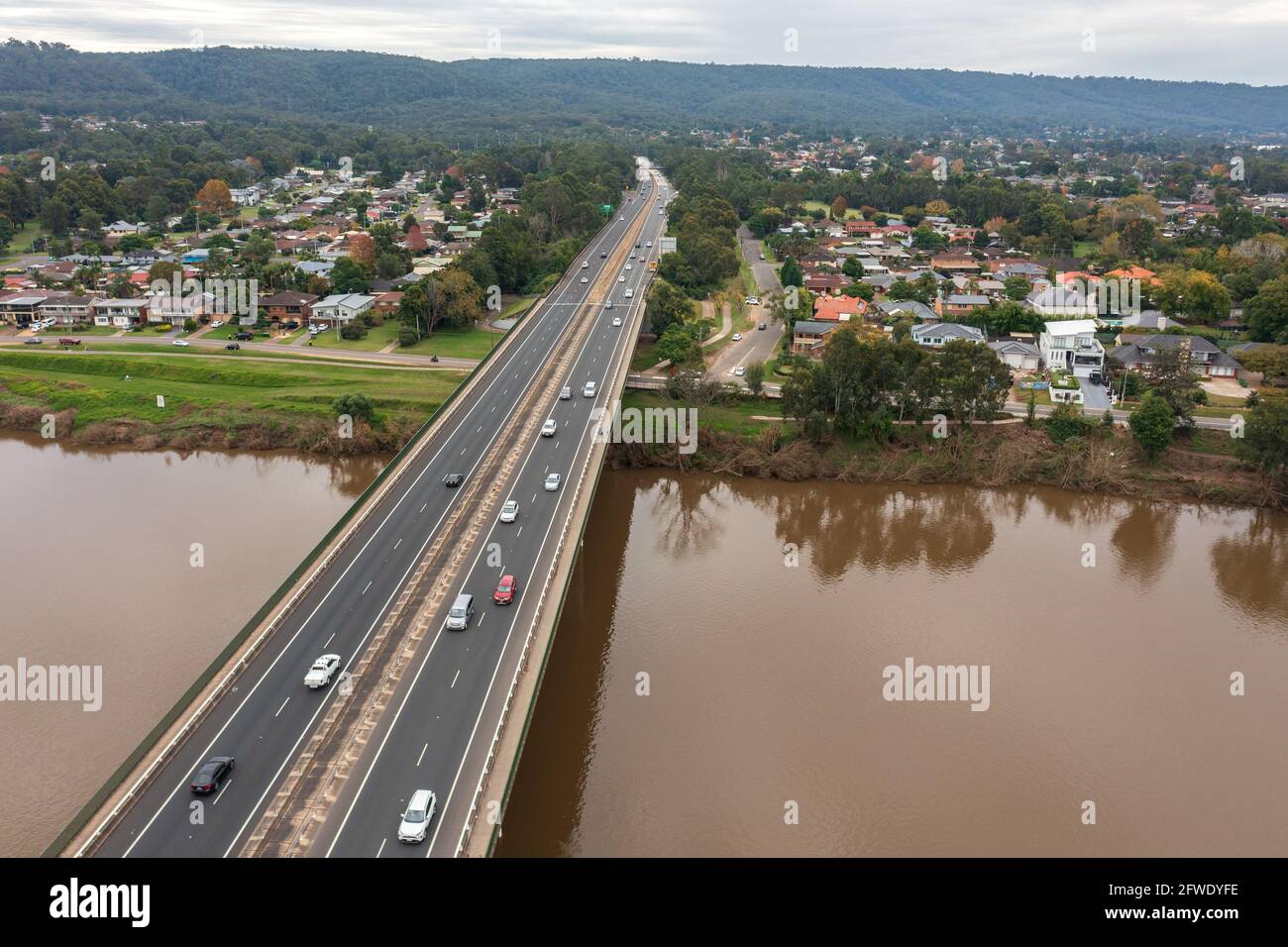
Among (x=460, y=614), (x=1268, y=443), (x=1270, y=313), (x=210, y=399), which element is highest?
(x=1270, y=313)

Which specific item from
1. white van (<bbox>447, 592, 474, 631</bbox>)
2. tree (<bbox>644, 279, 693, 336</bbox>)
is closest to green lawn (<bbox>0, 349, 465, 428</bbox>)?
tree (<bbox>644, 279, 693, 336</bbox>)

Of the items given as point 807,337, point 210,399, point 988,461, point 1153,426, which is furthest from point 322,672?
point 807,337

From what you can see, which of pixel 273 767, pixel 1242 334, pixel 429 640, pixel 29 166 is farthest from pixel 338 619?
pixel 29 166

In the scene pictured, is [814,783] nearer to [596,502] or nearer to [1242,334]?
[596,502]

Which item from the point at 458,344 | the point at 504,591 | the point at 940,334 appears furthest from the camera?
the point at 458,344

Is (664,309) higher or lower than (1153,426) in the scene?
higher

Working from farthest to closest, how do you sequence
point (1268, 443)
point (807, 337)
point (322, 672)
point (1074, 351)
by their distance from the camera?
point (807, 337) → point (1074, 351) → point (1268, 443) → point (322, 672)

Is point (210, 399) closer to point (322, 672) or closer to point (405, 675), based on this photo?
point (322, 672)
